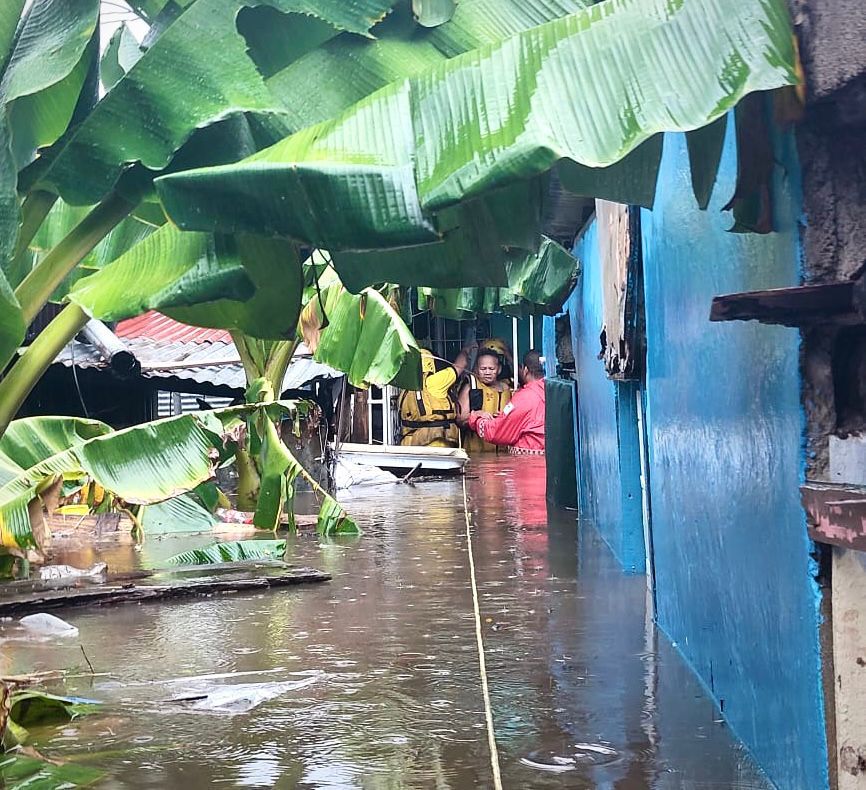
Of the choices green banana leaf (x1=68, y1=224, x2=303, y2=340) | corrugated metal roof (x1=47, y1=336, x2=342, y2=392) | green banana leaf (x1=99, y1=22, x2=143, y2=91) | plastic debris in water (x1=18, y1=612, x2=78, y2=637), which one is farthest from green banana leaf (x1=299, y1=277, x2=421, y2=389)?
green banana leaf (x1=68, y1=224, x2=303, y2=340)

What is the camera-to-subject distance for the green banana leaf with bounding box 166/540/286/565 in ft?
26.6

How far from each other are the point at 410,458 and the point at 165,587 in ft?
33.2

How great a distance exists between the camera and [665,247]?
16.6 ft

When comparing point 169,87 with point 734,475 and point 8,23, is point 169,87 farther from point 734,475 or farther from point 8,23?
point 734,475

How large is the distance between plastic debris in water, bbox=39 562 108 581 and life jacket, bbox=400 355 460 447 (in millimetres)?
12257

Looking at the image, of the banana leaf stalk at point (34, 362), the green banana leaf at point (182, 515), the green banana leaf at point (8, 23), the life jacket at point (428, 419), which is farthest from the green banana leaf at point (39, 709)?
the life jacket at point (428, 419)

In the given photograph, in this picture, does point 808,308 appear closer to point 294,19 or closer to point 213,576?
point 294,19

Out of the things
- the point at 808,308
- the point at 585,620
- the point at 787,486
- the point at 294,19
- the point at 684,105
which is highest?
the point at 294,19

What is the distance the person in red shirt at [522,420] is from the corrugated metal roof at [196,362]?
5174 millimetres

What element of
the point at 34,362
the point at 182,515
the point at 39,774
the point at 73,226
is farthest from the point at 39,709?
the point at 182,515

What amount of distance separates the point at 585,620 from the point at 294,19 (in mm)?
3864

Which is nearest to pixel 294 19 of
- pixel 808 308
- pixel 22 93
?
pixel 22 93

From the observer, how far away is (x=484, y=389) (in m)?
20.0

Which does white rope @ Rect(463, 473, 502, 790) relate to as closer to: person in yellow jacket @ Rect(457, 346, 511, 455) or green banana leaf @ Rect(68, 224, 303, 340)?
green banana leaf @ Rect(68, 224, 303, 340)
